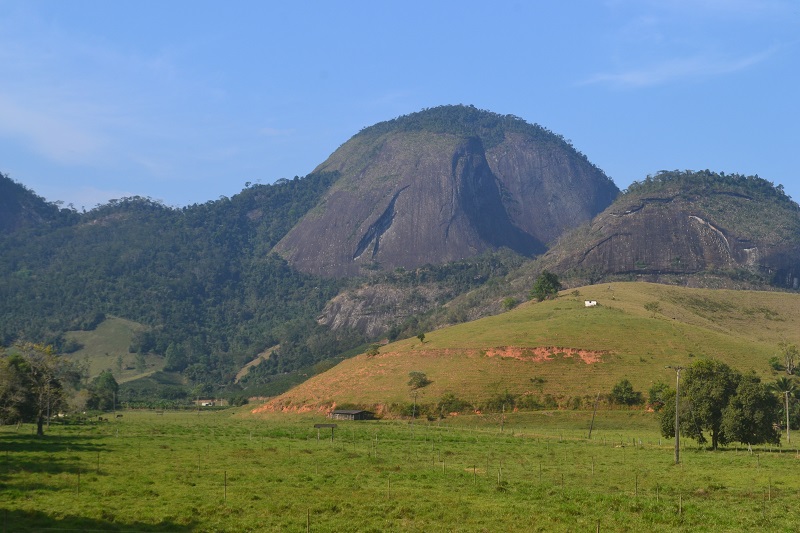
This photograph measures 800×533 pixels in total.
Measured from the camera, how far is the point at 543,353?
140 meters

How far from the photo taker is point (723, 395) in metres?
79.4

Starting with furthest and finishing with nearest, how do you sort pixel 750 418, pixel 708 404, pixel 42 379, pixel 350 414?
pixel 350 414, pixel 42 379, pixel 708 404, pixel 750 418

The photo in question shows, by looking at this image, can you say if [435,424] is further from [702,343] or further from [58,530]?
[58,530]

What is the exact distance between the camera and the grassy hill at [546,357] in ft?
420

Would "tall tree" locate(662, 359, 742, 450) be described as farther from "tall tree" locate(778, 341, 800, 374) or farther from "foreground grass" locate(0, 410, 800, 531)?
"tall tree" locate(778, 341, 800, 374)

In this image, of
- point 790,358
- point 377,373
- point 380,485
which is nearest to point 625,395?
point 790,358

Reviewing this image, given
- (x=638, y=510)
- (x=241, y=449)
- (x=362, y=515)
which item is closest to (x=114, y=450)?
(x=241, y=449)

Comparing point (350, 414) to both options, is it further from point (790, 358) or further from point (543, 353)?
point (790, 358)

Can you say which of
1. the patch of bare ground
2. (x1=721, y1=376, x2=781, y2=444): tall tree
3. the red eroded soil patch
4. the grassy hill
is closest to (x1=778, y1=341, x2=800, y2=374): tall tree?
the grassy hill

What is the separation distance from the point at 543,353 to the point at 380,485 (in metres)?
95.3

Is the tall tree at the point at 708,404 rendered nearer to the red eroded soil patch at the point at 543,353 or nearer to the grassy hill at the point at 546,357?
the grassy hill at the point at 546,357

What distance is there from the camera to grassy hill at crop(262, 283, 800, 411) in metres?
128

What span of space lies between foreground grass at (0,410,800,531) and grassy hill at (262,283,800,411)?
4808 centimetres

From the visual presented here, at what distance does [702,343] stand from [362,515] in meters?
120
